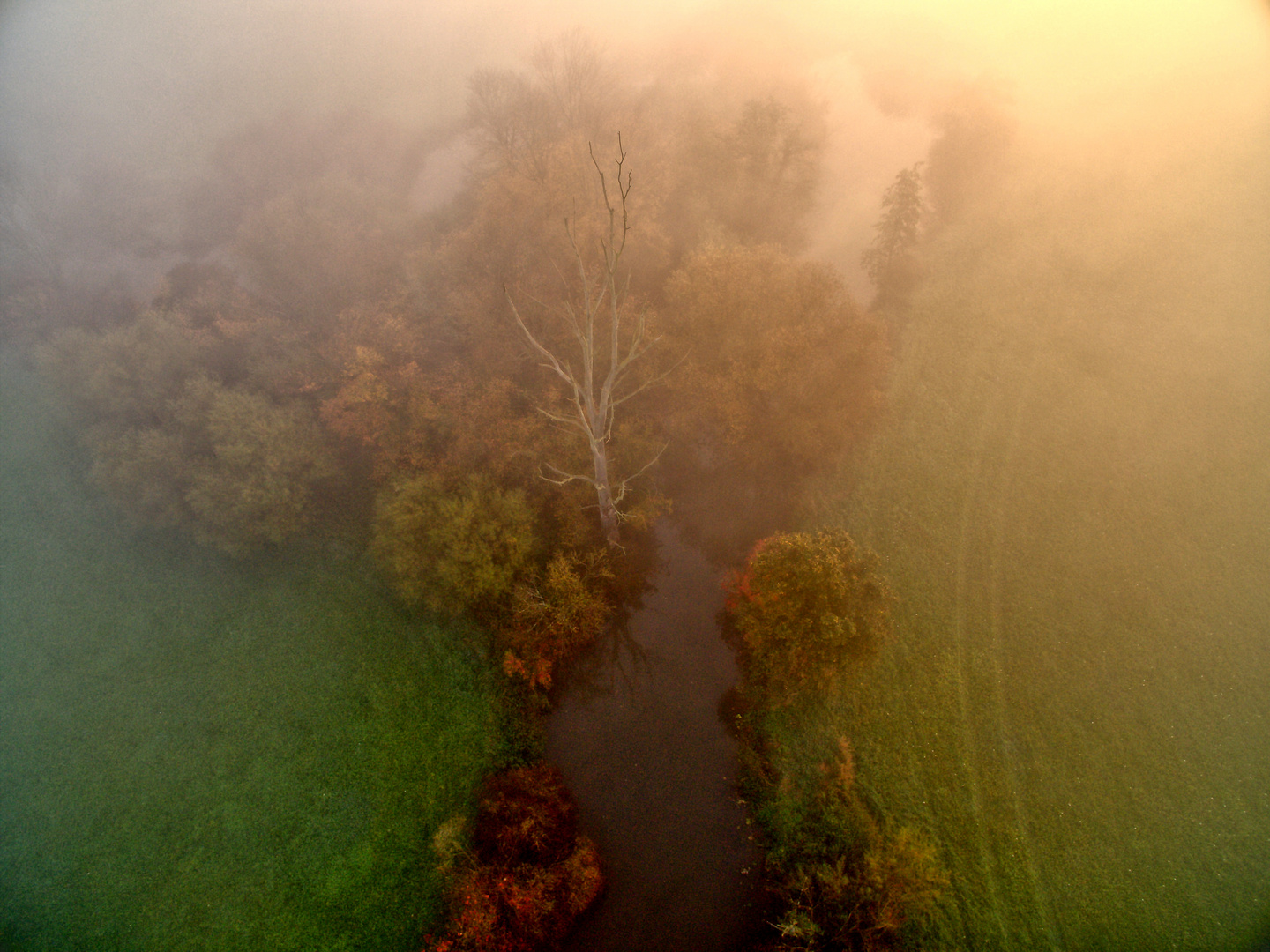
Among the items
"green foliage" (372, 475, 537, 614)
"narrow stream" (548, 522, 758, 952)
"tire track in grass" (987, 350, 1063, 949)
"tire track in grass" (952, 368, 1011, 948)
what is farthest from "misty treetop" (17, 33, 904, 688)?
"tire track in grass" (987, 350, 1063, 949)

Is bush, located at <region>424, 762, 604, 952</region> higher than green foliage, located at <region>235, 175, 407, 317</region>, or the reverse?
green foliage, located at <region>235, 175, 407, 317</region>

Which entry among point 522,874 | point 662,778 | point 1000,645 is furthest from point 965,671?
point 522,874

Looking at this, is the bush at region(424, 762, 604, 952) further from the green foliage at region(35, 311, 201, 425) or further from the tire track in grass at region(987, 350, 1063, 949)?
the green foliage at region(35, 311, 201, 425)

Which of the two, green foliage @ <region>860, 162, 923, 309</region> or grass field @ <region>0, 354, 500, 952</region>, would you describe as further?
green foliage @ <region>860, 162, 923, 309</region>

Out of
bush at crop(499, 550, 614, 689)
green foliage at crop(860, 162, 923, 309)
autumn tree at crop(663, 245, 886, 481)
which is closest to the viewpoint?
bush at crop(499, 550, 614, 689)

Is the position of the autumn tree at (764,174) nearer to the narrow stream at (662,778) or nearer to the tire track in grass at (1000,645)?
the tire track in grass at (1000,645)

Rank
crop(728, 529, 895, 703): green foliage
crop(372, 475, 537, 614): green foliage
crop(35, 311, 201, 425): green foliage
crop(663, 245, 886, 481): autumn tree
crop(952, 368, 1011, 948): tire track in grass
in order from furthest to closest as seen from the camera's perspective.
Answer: crop(663, 245, 886, 481): autumn tree → crop(35, 311, 201, 425): green foliage → crop(372, 475, 537, 614): green foliage → crop(728, 529, 895, 703): green foliage → crop(952, 368, 1011, 948): tire track in grass

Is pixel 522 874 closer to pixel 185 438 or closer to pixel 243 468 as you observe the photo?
pixel 243 468
